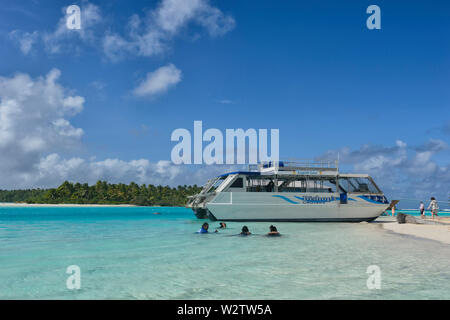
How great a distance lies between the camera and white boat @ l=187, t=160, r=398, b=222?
80.9ft

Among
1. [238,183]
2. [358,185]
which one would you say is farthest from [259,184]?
[358,185]

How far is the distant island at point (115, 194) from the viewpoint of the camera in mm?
115562

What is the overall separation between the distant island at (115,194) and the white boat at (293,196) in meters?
94.6

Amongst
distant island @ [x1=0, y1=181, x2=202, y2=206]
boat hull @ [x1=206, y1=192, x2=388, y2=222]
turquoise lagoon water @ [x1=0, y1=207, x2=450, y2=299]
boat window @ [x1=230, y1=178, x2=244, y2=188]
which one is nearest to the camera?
turquoise lagoon water @ [x1=0, y1=207, x2=450, y2=299]

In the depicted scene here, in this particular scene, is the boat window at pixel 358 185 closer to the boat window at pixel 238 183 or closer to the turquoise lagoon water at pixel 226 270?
the boat window at pixel 238 183

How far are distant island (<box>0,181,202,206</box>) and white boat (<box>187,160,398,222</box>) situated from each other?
9462cm

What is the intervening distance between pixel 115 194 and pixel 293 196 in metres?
104

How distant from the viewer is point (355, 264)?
402 inches

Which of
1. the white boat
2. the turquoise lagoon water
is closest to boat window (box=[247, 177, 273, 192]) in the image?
the white boat

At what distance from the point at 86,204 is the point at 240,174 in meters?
102

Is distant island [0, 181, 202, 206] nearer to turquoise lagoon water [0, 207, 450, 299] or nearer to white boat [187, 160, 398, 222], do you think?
white boat [187, 160, 398, 222]

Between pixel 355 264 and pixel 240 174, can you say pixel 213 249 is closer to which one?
pixel 355 264

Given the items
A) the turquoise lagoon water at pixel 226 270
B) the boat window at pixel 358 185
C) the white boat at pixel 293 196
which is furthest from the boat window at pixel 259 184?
the turquoise lagoon water at pixel 226 270
